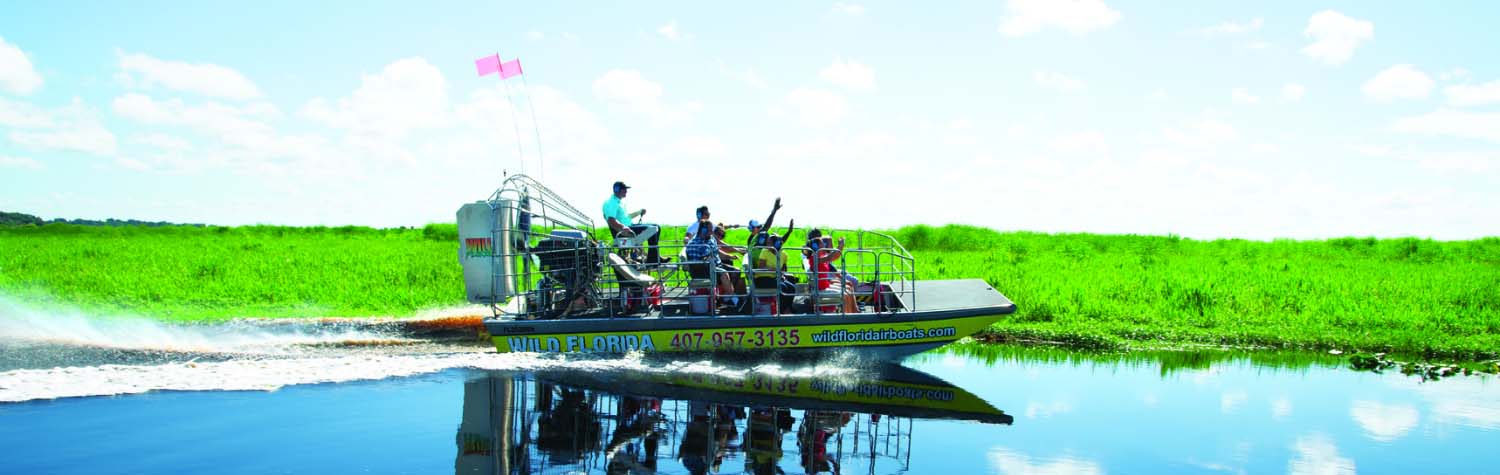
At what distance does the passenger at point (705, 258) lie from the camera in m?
11.5

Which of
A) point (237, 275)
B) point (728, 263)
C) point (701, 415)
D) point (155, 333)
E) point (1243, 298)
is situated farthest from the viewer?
point (237, 275)

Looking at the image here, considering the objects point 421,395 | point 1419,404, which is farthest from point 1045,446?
point 421,395

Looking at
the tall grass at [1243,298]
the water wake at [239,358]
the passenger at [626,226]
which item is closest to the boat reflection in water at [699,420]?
the water wake at [239,358]

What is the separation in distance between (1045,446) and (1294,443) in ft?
7.83

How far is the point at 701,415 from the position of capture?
947 centimetres

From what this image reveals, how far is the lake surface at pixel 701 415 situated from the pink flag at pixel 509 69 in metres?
3.39

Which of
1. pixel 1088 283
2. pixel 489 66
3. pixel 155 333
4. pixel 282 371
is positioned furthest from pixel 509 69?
pixel 1088 283

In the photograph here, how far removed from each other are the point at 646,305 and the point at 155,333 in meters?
7.71

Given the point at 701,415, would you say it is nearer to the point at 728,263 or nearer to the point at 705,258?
the point at 705,258

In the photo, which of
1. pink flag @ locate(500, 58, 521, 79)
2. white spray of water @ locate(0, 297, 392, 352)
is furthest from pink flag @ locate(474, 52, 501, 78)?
white spray of water @ locate(0, 297, 392, 352)

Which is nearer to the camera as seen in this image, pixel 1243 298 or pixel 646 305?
pixel 646 305

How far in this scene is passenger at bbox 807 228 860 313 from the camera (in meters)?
11.3

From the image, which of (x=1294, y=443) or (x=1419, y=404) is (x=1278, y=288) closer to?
(x=1419, y=404)

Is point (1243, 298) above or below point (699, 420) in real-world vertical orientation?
above
